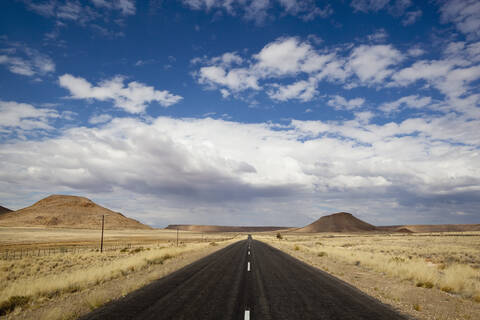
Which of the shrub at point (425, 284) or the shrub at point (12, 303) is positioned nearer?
the shrub at point (12, 303)

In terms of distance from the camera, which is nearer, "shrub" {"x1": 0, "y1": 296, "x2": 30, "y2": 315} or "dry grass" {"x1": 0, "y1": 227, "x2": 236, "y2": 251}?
"shrub" {"x1": 0, "y1": 296, "x2": 30, "y2": 315}

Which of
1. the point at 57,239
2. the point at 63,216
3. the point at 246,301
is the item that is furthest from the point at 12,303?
the point at 63,216

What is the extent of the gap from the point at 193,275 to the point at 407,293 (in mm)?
8870

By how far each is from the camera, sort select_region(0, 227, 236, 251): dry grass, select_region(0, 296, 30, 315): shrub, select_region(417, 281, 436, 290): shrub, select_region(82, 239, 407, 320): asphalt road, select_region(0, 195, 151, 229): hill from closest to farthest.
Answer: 1. select_region(82, 239, 407, 320): asphalt road
2. select_region(0, 296, 30, 315): shrub
3. select_region(417, 281, 436, 290): shrub
4. select_region(0, 227, 236, 251): dry grass
5. select_region(0, 195, 151, 229): hill

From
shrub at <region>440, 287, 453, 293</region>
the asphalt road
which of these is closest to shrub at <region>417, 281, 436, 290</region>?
shrub at <region>440, 287, 453, 293</region>

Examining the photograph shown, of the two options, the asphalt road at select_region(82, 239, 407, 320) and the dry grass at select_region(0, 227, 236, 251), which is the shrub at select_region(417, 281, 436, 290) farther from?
the dry grass at select_region(0, 227, 236, 251)

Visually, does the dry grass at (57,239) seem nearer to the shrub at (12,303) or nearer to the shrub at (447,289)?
the shrub at (12,303)

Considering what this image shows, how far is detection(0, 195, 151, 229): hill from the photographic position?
5733 inches

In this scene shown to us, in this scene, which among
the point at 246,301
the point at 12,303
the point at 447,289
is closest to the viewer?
the point at 246,301

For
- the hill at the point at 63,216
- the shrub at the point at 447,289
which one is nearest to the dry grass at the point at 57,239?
the hill at the point at 63,216

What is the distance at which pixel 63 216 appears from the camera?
15400 cm

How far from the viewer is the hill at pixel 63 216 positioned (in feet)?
478

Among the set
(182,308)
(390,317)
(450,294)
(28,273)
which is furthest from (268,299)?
(28,273)

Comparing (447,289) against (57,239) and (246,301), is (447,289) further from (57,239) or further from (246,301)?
(57,239)
